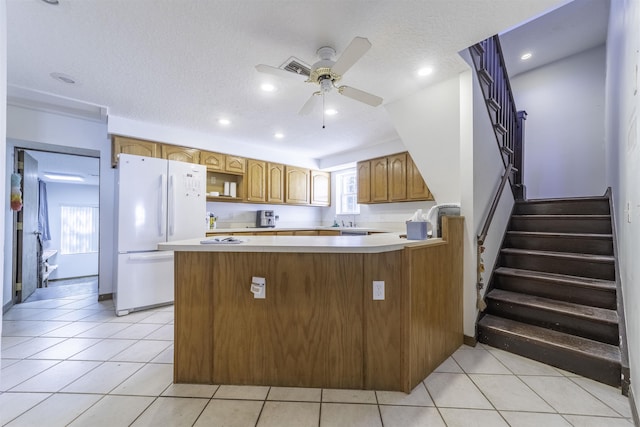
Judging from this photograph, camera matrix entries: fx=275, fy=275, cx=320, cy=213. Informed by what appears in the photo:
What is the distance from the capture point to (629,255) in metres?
1.84

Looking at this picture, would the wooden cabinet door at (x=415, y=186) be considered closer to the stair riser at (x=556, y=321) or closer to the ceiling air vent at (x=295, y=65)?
the stair riser at (x=556, y=321)

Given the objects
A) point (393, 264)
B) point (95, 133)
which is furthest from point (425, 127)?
point (95, 133)

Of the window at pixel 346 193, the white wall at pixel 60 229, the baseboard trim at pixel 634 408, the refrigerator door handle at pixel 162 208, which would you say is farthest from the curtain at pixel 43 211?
the baseboard trim at pixel 634 408

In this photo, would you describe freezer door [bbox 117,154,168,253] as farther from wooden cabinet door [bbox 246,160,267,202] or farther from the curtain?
the curtain

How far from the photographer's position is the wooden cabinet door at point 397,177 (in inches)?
178

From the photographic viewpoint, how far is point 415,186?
4340mm

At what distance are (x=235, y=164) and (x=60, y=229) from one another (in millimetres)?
5218

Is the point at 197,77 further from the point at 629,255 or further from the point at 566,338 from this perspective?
the point at 566,338

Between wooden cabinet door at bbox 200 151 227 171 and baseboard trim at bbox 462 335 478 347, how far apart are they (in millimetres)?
4159

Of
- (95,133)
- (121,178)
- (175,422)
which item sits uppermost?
(95,133)

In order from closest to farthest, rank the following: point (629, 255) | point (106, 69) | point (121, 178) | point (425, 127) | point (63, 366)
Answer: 1. point (629, 255)
2. point (63, 366)
3. point (106, 69)
4. point (425, 127)
5. point (121, 178)

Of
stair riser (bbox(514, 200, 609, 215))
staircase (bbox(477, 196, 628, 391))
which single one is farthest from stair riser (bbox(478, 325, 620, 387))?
stair riser (bbox(514, 200, 609, 215))

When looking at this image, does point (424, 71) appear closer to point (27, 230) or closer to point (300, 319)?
point (300, 319)

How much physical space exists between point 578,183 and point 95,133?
7047 mm
